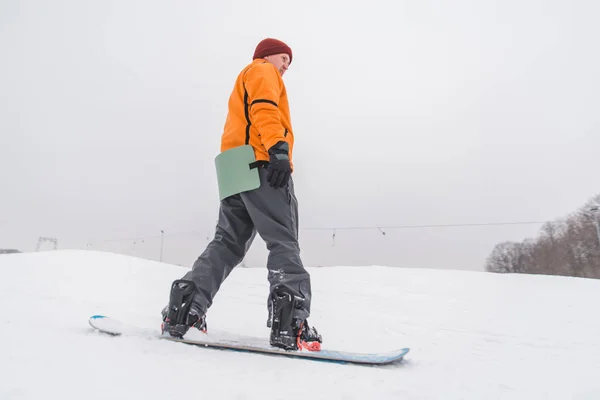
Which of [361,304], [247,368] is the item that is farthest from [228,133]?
[361,304]

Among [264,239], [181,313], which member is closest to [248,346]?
[181,313]

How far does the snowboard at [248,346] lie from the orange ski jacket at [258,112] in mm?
817

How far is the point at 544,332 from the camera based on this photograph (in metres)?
2.30

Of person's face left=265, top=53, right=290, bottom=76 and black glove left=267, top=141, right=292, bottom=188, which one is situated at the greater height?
person's face left=265, top=53, right=290, bottom=76

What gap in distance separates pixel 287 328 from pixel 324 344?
17.4 inches

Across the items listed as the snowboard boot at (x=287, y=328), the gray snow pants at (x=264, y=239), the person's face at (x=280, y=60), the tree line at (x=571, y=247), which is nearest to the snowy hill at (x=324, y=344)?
the snowboard boot at (x=287, y=328)

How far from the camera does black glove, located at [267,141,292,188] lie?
162 cm

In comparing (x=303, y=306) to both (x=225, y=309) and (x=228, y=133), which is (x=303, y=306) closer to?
(x=228, y=133)

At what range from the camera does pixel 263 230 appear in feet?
5.38

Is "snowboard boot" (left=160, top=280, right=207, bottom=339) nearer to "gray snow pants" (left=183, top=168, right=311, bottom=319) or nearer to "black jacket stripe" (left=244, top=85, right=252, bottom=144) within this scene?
"gray snow pants" (left=183, top=168, right=311, bottom=319)

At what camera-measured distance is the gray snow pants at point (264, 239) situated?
156 centimetres

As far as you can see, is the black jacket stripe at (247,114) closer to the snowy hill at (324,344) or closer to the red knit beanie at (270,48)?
the red knit beanie at (270,48)

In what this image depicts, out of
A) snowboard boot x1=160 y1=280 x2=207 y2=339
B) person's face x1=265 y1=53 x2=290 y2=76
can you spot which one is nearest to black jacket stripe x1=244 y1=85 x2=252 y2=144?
person's face x1=265 y1=53 x2=290 y2=76

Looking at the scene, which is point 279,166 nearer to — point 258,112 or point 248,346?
point 258,112
